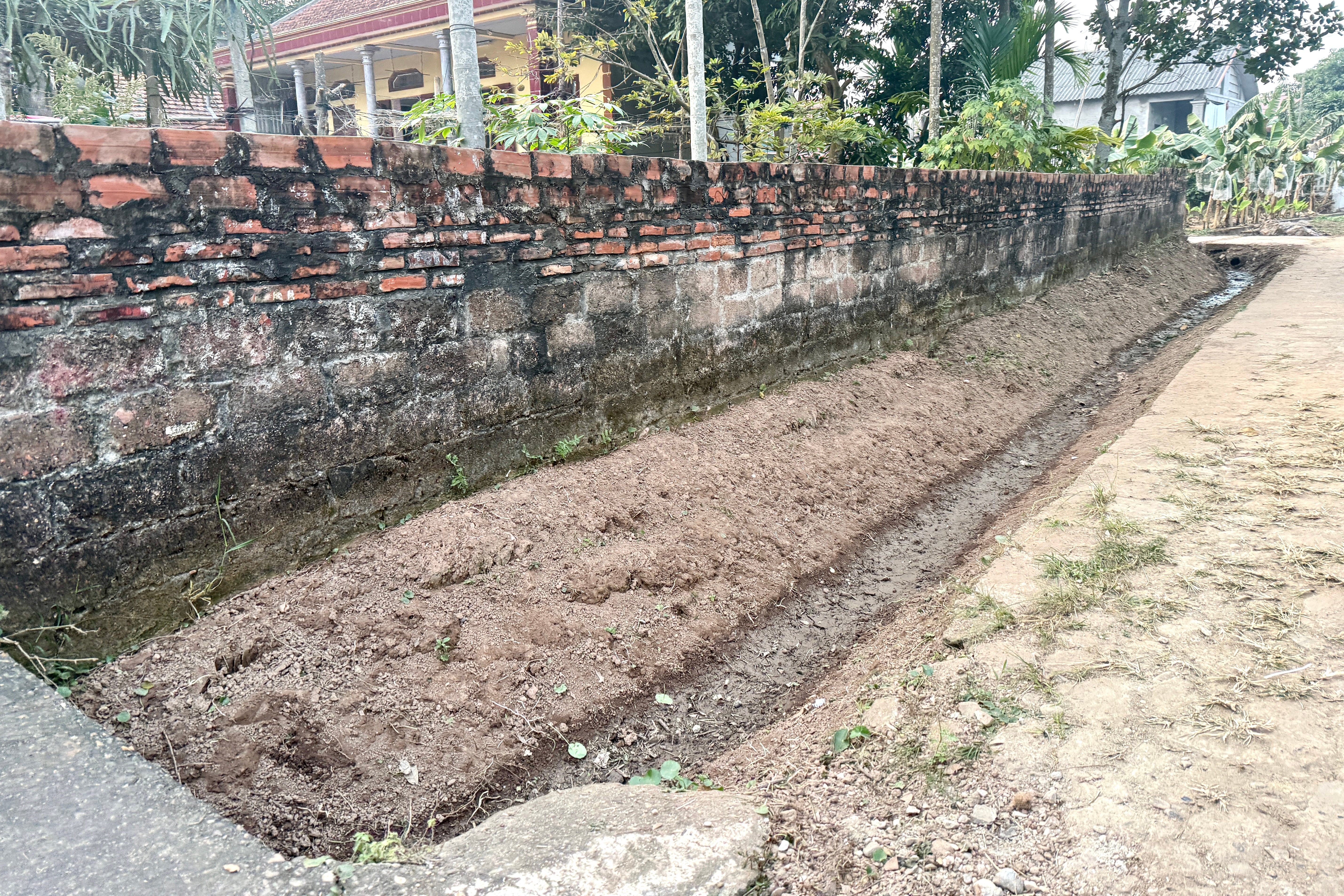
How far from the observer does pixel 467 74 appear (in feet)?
12.4

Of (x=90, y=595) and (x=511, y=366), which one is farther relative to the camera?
(x=511, y=366)

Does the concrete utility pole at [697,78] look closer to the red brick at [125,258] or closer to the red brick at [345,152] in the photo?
the red brick at [345,152]

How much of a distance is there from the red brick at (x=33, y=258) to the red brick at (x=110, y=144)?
10.2 inches

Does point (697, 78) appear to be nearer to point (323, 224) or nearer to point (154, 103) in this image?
point (154, 103)

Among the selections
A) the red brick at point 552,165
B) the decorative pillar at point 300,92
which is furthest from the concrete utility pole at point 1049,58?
the decorative pillar at point 300,92

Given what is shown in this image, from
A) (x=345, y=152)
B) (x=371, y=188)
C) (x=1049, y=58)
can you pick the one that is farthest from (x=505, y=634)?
(x=1049, y=58)

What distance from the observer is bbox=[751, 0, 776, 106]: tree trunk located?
960cm

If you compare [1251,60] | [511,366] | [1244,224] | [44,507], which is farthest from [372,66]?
[1244,224]

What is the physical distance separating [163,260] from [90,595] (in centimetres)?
98

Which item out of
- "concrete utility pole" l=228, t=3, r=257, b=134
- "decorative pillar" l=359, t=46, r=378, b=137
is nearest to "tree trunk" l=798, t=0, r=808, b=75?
"concrete utility pole" l=228, t=3, r=257, b=134

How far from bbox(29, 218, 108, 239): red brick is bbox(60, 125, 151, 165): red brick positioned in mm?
163

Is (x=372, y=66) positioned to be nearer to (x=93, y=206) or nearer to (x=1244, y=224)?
(x=93, y=206)

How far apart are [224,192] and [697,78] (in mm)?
3482

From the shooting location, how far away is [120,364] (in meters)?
2.38
